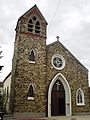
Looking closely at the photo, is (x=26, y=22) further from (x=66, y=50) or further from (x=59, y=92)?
(x=59, y=92)

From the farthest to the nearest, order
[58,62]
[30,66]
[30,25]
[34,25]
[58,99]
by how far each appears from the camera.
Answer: [58,62] < [34,25] < [30,25] < [58,99] < [30,66]

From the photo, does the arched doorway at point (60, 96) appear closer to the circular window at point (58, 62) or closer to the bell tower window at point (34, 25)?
the circular window at point (58, 62)

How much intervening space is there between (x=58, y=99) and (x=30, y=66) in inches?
216

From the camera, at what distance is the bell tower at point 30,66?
23.4 m

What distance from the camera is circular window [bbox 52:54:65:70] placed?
26.8 metres

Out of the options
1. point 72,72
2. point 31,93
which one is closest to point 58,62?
point 72,72

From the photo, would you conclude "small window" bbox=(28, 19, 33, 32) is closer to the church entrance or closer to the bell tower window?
the bell tower window

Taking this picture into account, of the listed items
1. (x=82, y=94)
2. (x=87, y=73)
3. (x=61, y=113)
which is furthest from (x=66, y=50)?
(x=61, y=113)

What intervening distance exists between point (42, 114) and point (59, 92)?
3947 millimetres

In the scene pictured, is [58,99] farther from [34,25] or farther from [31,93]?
[34,25]

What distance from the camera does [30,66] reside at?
2478cm

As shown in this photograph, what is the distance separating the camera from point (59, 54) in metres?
27.4

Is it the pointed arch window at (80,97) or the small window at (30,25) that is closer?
the small window at (30,25)

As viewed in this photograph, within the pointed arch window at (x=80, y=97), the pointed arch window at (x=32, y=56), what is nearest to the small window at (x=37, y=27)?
the pointed arch window at (x=32, y=56)
